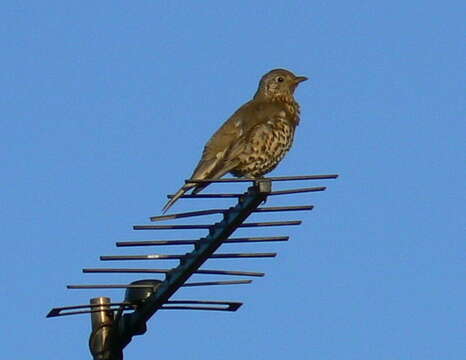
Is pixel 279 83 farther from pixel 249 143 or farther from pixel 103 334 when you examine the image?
pixel 103 334

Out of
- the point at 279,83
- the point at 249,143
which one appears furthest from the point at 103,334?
the point at 279,83

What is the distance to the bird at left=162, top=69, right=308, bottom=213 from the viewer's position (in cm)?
855

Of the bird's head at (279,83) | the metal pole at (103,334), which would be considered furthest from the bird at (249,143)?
the metal pole at (103,334)

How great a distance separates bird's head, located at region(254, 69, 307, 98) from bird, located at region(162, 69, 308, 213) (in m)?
0.58

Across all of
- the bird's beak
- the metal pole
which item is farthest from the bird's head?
the metal pole

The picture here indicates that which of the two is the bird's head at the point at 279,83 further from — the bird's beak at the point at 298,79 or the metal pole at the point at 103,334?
the metal pole at the point at 103,334

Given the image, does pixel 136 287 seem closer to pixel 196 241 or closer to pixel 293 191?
pixel 196 241

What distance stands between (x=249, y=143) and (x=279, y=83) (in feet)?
5.49

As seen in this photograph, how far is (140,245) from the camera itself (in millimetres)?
4555

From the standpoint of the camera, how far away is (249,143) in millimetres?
8750

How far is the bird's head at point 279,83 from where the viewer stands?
10234mm

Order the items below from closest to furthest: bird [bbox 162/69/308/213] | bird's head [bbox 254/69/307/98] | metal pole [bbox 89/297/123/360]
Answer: metal pole [bbox 89/297/123/360], bird [bbox 162/69/308/213], bird's head [bbox 254/69/307/98]

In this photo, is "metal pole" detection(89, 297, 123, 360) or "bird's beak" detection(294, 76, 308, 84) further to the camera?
"bird's beak" detection(294, 76, 308, 84)

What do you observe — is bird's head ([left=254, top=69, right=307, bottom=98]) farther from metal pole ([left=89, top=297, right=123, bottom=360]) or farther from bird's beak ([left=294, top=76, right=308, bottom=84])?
metal pole ([left=89, top=297, right=123, bottom=360])
